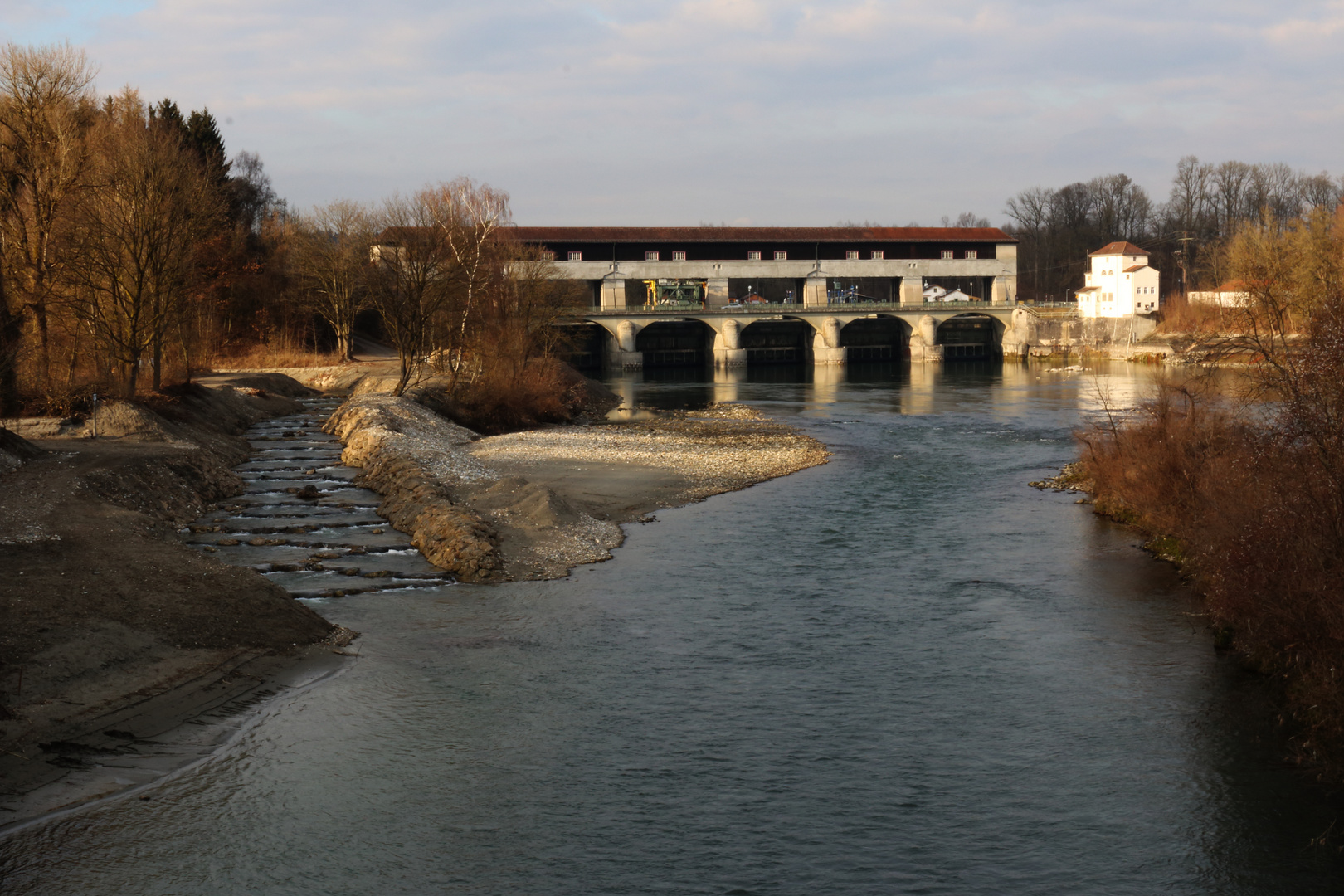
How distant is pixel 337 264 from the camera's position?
63.6 meters

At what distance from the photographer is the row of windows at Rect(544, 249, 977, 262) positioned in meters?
94.7

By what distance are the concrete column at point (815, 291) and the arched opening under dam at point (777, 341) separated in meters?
3.13

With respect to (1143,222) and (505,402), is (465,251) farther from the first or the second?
(1143,222)

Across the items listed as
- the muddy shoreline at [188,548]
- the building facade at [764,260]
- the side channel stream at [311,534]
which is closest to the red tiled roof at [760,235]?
the building facade at [764,260]

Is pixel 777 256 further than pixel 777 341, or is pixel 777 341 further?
pixel 777 341

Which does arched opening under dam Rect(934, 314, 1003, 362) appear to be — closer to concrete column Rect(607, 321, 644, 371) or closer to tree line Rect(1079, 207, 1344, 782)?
concrete column Rect(607, 321, 644, 371)

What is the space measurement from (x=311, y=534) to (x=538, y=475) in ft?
30.5

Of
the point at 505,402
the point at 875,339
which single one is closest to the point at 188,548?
the point at 505,402

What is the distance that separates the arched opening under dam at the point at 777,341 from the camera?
102250mm

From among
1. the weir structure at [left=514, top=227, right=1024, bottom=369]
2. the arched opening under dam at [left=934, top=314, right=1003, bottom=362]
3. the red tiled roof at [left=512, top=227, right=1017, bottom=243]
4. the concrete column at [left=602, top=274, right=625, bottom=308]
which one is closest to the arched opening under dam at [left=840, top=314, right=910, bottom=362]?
the weir structure at [left=514, top=227, right=1024, bottom=369]

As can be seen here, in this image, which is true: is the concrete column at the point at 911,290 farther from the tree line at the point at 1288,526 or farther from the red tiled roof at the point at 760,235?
the tree line at the point at 1288,526

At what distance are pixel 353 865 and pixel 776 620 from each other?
31.2 ft

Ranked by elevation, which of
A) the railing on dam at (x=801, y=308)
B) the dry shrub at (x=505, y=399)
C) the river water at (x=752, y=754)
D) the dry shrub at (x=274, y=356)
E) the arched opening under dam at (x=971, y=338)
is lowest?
the river water at (x=752, y=754)

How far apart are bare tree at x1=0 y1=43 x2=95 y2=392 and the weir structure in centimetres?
5341
